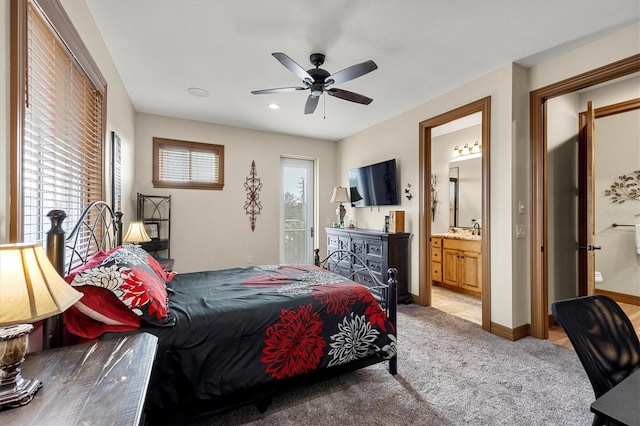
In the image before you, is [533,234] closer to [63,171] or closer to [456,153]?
[456,153]

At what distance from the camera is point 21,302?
0.79 metres

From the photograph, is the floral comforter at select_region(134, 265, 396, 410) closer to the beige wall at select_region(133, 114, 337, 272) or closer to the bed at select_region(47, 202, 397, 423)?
the bed at select_region(47, 202, 397, 423)

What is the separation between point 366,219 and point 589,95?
3.22 metres

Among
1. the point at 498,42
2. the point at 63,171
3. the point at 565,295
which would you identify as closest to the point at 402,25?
the point at 498,42

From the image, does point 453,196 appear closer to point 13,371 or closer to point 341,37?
point 341,37

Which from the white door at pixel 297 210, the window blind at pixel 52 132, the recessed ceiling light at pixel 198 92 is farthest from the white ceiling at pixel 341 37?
the white door at pixel 297 210

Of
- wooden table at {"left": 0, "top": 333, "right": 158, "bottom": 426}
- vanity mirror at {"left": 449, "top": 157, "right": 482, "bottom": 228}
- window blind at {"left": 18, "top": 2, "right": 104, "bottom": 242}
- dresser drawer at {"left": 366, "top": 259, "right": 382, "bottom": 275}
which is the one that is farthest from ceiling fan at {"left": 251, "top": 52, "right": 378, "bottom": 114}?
vanity mirror at {"left": 449, "top": 157, "right": 482, "bottom": 228}

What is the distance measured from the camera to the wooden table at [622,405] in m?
0.76

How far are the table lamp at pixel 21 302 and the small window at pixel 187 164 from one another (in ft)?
12.8

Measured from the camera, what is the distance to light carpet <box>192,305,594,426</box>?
1.79 metres

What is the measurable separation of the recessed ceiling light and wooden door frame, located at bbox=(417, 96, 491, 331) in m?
2.76

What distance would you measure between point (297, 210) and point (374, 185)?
1.61m

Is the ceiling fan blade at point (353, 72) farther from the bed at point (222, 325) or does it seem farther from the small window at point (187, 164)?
the small window at point (187, 164)

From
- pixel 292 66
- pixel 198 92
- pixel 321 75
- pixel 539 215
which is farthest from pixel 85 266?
pixel 539 215
